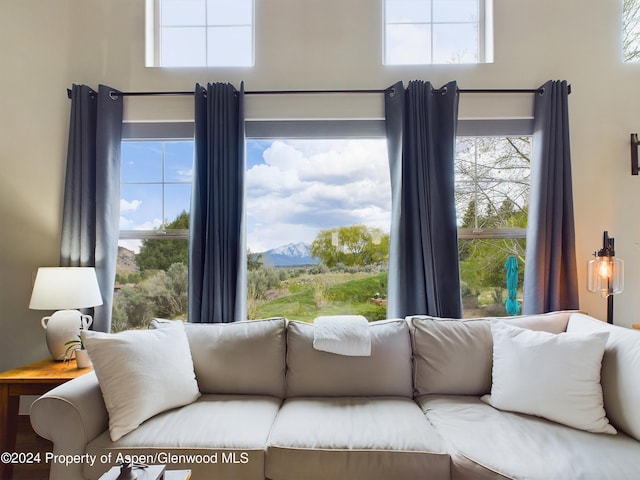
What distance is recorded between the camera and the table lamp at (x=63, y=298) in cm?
198

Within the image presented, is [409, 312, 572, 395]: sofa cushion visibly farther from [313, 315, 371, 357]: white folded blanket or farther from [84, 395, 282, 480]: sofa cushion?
[84, 395, 282, 480]: sofa cushion

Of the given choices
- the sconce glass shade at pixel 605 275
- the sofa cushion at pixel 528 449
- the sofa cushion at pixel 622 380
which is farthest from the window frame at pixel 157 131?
the sconce glass shade at pixel 605 275

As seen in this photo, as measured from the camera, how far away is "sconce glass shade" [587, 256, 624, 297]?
214 cm

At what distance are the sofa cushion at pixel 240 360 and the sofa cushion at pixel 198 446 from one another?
30 cm

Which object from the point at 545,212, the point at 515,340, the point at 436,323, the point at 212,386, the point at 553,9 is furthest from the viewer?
the point at 553,9

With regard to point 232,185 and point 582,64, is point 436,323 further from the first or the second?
point 582,64

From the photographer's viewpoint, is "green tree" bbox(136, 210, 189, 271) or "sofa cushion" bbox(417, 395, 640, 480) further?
"green tree" bbox(136, 210, 189, 271)

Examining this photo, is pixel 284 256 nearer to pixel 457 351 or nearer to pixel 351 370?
pixel 351 370

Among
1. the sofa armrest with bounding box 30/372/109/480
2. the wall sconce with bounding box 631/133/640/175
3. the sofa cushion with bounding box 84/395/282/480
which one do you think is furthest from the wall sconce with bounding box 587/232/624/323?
the sofa armrest with bounding box 30/372/109/480

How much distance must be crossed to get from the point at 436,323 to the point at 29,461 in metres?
2.39

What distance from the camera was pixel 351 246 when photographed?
2545mm

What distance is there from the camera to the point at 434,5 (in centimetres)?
256

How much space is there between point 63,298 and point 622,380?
9.26 ft

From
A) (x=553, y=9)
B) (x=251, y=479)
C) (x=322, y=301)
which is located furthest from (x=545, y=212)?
(x=251, y=479)
